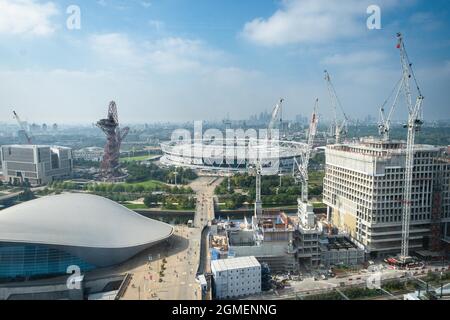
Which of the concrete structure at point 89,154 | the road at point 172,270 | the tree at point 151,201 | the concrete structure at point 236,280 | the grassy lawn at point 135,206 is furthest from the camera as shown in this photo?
the concrete structure at point 89,154

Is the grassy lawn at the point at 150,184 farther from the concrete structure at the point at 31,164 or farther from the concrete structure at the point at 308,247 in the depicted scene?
the concrete structure at the point at 308,247

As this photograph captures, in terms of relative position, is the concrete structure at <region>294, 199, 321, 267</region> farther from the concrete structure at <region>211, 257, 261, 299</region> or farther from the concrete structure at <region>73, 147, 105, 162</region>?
the concrete structure at <region>73, 147, 105, 162</region>

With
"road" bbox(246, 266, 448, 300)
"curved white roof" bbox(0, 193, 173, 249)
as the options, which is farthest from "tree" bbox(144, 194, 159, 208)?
"road" bbox(246, 266, 448, 300)

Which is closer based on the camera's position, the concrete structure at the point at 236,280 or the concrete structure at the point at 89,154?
the concrete structure at the point at 236,280

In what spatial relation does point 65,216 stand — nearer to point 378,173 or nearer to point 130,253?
point 130,253

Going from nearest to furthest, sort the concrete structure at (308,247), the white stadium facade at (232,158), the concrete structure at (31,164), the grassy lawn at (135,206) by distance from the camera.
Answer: the concrete structure at (308,247) → the grassy lawn at (135,206) → the concrete structure at (31,164) → the white stadium facade at (232,158)

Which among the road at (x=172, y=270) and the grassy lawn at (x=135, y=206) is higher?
the grassy lawn at (x=135, y=206)

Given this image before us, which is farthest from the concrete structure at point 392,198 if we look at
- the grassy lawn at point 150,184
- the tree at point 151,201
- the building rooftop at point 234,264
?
the grassy lawn at point 150,184
